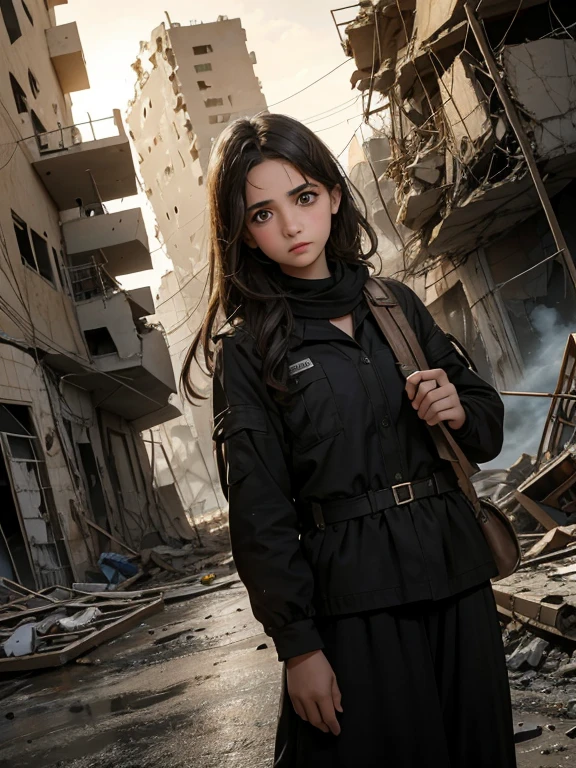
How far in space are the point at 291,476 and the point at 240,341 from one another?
1.21 ft

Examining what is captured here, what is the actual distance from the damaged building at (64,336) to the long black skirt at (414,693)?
34.5 ft

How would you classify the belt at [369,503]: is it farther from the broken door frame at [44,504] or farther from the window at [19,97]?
the window at [19,97]

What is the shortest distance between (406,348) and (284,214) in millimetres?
472

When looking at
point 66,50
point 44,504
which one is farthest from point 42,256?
point 66,50

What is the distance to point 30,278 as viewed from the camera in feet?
47.3

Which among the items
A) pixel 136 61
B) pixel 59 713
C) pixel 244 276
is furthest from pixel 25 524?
pixel 136 61

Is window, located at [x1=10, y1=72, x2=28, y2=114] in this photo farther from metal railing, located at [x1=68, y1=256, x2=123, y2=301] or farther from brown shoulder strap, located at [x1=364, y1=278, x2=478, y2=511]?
brown shoulder strap, located at [x1=364, y1=278, x2=478, y2=511]

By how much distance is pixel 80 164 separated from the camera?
18.5m

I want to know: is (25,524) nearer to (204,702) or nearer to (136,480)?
(204,702)

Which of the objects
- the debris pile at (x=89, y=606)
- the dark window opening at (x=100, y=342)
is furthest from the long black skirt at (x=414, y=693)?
the dark window opening at (x=100, y=342)

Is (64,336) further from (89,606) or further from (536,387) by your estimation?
(536,387)

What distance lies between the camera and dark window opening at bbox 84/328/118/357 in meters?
19.4

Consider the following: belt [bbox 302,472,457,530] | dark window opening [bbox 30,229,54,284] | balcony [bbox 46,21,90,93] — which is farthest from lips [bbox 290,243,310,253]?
balcony [bbox 46,21,90,93]

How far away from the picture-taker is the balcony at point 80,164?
17.7 meters
